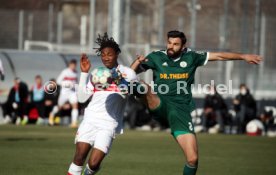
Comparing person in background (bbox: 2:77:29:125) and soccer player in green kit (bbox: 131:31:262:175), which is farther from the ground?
soccer player in green kit (bbox: 131:31:262:175)

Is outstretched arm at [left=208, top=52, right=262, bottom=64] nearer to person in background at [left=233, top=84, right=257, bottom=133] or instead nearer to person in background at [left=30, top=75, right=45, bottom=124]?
person in background at [left=233, top=84, right=257, bottom=133]

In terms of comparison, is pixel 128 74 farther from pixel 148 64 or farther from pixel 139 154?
pixel 139 154

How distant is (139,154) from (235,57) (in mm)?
7301

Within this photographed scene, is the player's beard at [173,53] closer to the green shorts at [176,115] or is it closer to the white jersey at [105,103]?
the green shorts at [176,115]

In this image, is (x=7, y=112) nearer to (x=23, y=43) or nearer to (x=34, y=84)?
(x=34, y=84)

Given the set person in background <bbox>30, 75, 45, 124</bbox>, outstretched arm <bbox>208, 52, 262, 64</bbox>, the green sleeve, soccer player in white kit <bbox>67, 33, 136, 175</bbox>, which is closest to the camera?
soccer player in white kit <bbox>67, 33, 136, 175</bbox>

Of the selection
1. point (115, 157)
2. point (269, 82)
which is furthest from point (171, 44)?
Result: point (269, 82)

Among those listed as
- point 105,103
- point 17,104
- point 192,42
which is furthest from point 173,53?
point 192,42

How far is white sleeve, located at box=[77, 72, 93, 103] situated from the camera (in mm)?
12273

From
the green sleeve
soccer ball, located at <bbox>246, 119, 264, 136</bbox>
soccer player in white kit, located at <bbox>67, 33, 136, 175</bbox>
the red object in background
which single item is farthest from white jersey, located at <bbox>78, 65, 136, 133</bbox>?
the red object in background

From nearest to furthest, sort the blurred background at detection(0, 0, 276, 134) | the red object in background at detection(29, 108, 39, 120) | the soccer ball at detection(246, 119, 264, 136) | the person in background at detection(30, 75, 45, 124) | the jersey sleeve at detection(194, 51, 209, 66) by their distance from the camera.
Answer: the jersey sleeve at detection(194, 51, 209, 66) → the soccer ball at detection(246, 119, 264, 136) → the person in background at detection(30, 75, 45, 124) → the blurred background at detection(0, 0, 276, 134) → the red object in background at detection(29, 108, 39, 120)

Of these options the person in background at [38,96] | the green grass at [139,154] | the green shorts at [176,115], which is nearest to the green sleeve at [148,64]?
the green shorts at [176,115]

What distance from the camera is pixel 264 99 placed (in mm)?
31203

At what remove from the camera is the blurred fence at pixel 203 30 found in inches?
1298
